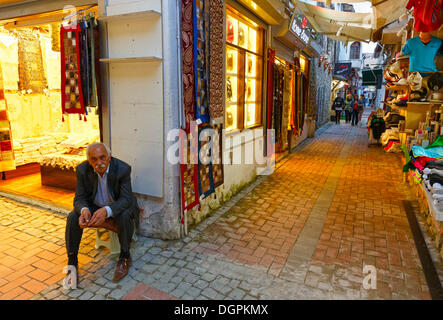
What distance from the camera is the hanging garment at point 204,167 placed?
428cm

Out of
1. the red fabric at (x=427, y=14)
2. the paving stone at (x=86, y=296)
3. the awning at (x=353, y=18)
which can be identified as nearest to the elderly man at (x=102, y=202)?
the paving stone at (x=86, y=296)

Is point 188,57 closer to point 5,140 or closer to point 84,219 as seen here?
point 84,219

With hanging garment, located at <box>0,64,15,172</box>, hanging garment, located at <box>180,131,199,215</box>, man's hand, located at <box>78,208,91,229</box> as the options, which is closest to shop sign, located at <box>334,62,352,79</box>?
hanging garment, located at <box>180,131,199,215</box>

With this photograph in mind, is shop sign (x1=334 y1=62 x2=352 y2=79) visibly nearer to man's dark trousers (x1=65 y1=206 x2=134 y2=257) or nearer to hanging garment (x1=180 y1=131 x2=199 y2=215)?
hanging garment (x1=180 y1=131 x2=199 y2=215)

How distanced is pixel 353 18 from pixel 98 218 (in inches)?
389

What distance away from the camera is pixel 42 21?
4.48m

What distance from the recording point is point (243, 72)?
6047 millimetres

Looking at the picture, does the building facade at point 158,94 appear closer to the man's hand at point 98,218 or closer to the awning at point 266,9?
the awning at point 266,9

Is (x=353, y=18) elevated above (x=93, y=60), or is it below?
above

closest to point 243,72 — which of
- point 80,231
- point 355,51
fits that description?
point 80,231
